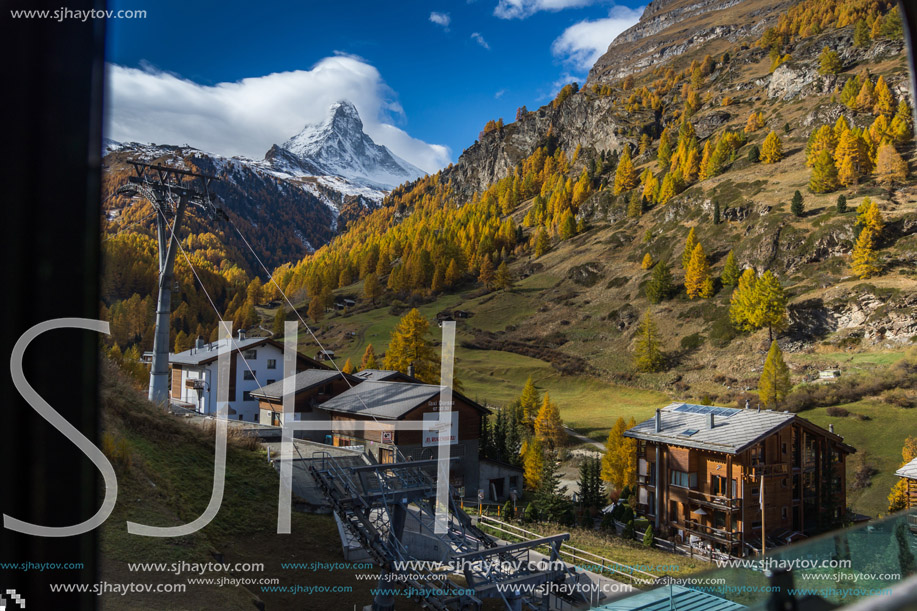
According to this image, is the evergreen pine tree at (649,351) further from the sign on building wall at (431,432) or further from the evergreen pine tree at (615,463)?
the sign on building wall at (431,432)

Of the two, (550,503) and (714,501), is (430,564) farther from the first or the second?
(714,501)

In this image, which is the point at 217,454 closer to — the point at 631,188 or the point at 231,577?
the point at 231,577

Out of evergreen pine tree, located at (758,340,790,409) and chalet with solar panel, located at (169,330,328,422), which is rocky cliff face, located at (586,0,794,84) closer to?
evergreen pine tree, located at (758,340,790,409)

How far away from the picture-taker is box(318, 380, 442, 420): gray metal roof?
21.1 meters

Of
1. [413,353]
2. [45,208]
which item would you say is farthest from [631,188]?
[45,208]

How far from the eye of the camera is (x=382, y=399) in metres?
22.7

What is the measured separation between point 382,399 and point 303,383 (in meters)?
5.29

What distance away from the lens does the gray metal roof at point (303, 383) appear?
83.3 feet

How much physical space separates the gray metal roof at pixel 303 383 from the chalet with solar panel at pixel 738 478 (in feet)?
46.3

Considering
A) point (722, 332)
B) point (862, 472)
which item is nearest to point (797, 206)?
point (722, 332)

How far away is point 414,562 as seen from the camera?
9.38 metres

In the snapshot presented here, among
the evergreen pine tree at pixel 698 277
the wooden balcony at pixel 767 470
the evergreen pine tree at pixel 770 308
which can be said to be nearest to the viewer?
the wooden balcony at pixel 767 470

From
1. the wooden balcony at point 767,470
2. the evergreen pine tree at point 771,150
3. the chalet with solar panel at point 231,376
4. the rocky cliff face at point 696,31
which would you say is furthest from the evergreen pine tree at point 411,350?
the rocky cliff face at point 696,31

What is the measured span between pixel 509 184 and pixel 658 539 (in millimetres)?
110429
